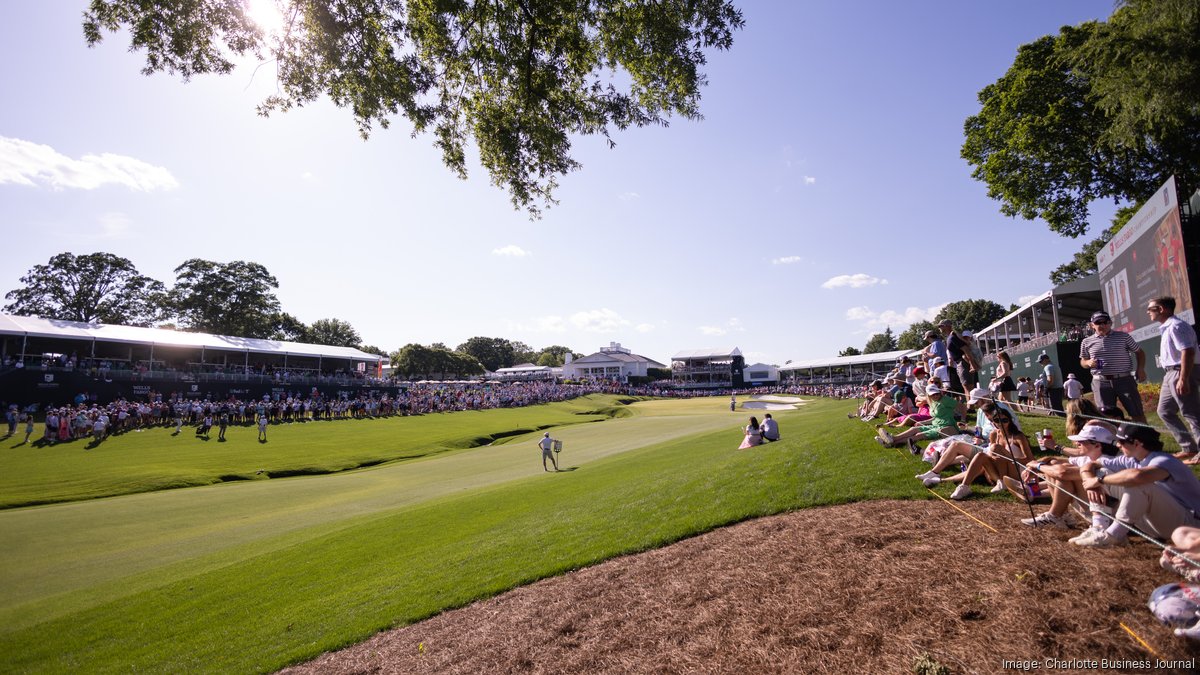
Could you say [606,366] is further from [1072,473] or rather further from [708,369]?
[1072,473]

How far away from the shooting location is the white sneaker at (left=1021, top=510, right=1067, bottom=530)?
5363 millimetres

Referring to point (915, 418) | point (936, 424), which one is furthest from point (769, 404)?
point (936, 424)

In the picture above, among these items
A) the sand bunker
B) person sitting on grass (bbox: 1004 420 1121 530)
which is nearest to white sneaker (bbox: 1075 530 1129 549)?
person sitting on grass (bbox: 1004 420 1121 530)

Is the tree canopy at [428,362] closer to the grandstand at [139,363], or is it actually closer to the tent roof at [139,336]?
the tent roof at [139,336]

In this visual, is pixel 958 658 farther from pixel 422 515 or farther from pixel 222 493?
pixel 222 493

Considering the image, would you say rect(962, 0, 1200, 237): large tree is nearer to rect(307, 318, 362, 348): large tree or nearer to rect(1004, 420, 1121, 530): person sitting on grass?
rect(1004, 420, 1121, 530): person sitting on grass

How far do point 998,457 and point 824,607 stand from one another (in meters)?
3.73

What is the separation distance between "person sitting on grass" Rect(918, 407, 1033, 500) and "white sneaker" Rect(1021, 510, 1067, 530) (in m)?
1.05

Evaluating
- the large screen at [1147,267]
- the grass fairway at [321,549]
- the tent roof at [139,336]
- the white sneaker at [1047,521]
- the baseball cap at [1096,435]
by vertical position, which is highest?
the tent roof at [139,336]

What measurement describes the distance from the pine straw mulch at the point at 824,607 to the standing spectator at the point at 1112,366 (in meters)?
3.98

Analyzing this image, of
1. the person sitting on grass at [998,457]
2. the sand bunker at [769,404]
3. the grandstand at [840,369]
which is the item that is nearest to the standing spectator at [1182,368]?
the person sitting on grass at [998,457]

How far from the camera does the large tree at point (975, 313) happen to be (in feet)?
295

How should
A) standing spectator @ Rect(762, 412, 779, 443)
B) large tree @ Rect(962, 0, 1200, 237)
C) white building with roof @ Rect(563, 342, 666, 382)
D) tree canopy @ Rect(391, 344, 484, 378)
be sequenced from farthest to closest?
white building with roof @ Rect(563, 342, 666, 382) → tree canopy @ Rect(391, 344, 484, 378) → standing spectator @ Rect(762, 412, 779, 443) → large tree @ Rect(962, 0, 1200, 237)

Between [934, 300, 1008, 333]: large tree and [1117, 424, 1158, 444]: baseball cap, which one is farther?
[934, 300, 1008, 333]: large tree
